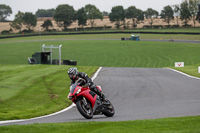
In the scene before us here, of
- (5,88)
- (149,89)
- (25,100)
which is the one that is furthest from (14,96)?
(149,89)

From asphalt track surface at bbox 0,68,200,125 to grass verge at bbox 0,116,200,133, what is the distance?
1374 millimetres

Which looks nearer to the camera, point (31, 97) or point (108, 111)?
point (108, 111)

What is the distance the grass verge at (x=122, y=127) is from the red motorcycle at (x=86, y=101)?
57.4 inches

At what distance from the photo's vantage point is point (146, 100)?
15.3 meters

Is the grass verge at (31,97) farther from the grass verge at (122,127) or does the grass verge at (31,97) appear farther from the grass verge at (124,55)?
the grass verge at (124,55)

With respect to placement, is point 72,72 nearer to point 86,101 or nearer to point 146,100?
point 86,101

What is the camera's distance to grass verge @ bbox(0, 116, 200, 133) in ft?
26.3

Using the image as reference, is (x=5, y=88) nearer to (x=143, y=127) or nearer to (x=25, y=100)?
(x=25, y=100)

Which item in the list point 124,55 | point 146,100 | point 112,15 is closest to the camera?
point 146,100

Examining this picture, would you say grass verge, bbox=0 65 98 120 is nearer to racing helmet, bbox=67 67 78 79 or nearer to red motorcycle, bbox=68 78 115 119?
red motorcycle, bbox=68 78 115 119

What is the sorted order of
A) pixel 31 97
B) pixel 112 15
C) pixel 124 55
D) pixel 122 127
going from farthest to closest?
pixel 112 15 < pixel 124 55 < pixel 31 97 < pixel 122 127

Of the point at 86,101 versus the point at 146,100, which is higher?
the point at 86,101

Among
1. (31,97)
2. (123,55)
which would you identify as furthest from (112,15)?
(31,97)

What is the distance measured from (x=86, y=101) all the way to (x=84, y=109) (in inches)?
11.0
